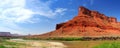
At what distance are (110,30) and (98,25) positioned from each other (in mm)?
9695

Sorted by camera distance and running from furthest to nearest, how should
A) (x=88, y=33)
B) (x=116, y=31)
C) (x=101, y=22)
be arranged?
(x=101, y=22) < (x=116, y=31) < (x=88, y=33)

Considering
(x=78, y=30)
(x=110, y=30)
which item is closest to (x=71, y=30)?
(x=78, y=30)

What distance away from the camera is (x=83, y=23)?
185 meters

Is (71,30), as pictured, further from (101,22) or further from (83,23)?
(101,22)

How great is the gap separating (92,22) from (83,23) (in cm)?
790

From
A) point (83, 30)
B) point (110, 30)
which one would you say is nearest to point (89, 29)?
point (83, 30)

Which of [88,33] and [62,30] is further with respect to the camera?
[62,30]

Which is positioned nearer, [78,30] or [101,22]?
[78,30]

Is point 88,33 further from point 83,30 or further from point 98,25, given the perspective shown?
point 98,25

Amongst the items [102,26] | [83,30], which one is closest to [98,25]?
[102,26]

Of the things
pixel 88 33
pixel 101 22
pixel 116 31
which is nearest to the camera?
pixel 88 33

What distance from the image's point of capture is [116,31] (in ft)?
608

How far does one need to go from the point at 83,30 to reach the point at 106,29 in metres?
20.8

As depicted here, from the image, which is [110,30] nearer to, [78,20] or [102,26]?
[102,26]
